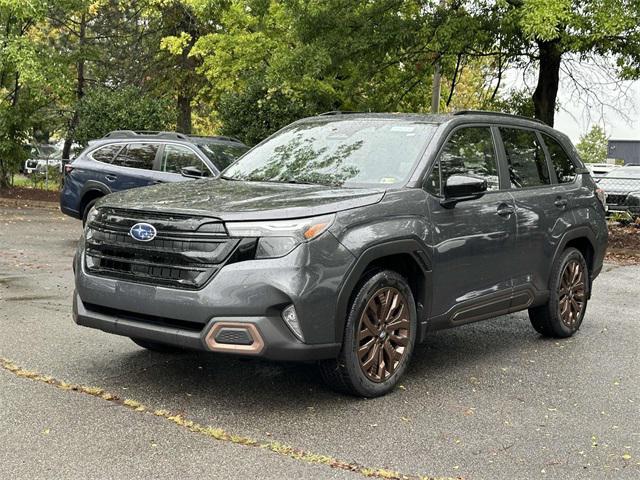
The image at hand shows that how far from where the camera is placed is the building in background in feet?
123

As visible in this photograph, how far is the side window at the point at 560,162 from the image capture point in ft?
23.3

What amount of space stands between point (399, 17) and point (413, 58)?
142 centimetres

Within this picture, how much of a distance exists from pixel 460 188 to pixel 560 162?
84.4 inches

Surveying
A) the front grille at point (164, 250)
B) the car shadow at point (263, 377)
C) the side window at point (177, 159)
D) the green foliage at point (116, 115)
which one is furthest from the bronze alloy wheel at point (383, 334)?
the green foliage at point (116, 115)

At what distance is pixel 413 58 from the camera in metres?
16.8

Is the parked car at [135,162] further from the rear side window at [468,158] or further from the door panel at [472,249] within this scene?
the door panel at [472,249]

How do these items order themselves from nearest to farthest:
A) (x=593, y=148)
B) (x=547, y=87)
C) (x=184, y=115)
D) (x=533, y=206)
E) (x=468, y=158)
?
(x=468, y=158)
(x=533, y=206)
(x=547, y=87)
(x=184, y=115)
(x=593, y=148)

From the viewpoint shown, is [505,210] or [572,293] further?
[572,293]

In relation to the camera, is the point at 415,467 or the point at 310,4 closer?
the point at 415,467

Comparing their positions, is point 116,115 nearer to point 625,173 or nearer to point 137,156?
point 137,156

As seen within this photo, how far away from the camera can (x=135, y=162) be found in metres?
12.3

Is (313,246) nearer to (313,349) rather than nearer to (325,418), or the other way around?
(313,349)

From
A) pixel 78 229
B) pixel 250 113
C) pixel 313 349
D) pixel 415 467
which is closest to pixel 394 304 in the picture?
pixel 313 349

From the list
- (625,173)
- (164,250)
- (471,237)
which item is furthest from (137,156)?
(625,173)
